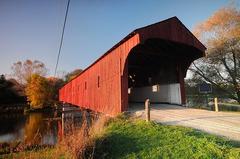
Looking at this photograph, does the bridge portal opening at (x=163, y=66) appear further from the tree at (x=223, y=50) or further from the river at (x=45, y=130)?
the tree at (x=223, y=50)

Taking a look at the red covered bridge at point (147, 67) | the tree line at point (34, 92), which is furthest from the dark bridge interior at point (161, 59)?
the tree line at point (34, 92)

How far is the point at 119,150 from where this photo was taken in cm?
469

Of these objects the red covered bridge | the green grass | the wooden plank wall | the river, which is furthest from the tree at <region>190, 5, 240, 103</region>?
the green grass

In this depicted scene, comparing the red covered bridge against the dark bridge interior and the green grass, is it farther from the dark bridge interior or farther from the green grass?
the green grass

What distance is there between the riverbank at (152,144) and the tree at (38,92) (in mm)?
39940

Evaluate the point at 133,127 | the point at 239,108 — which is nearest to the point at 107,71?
the point at 133,127

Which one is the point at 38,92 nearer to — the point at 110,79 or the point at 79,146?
the point at 110,79

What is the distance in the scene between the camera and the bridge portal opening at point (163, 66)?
37.7ft

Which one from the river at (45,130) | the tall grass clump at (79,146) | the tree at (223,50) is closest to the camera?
the tall grass clump at (79,146)

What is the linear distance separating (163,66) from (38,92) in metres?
35.4

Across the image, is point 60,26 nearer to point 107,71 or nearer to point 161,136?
point 107,71

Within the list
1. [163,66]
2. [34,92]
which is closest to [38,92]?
[34,92]

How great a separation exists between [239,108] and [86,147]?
13872 millimetres

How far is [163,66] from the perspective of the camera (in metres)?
13.4
